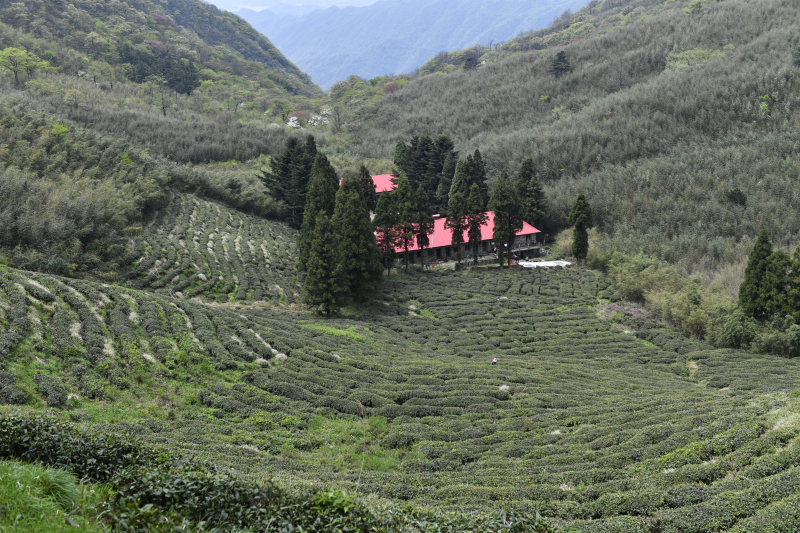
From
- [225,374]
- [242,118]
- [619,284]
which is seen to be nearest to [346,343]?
[225,374]

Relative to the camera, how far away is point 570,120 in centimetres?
8006

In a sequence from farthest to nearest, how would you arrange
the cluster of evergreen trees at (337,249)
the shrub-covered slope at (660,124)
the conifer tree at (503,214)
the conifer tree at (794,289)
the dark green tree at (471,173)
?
the dark green tree at (471,173)
the shrub-covered slope at (660,124)
the conifer tree at (503,214)
the cluster of evergreen trees at (337,249)
the conifer tree at (794,289)

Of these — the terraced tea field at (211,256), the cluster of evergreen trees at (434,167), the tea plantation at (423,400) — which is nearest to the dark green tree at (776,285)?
the tea plantation at (423,400)

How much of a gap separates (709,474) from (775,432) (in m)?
2.99

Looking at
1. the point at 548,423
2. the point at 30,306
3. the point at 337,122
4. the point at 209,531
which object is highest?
the point at 337,122

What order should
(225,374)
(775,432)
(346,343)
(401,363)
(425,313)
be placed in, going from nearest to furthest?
(775,432)
(225,374)
(401,363)
(346,343)
(425,313)

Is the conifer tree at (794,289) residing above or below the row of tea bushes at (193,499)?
above

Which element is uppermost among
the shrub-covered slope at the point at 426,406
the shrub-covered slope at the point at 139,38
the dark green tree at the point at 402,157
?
the shrub-covered slope at the point at 139,38

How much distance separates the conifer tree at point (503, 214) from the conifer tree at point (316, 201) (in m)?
18.4

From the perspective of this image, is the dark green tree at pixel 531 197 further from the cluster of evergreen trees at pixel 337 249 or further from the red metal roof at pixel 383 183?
the cluster of evergreen trees at pixel 337 249

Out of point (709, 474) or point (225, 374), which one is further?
point (225, 374)

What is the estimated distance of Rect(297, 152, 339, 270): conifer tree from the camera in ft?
139

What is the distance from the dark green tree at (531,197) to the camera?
61.4 metres

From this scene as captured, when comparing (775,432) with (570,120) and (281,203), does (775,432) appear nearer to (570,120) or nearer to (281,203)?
(281,203)
